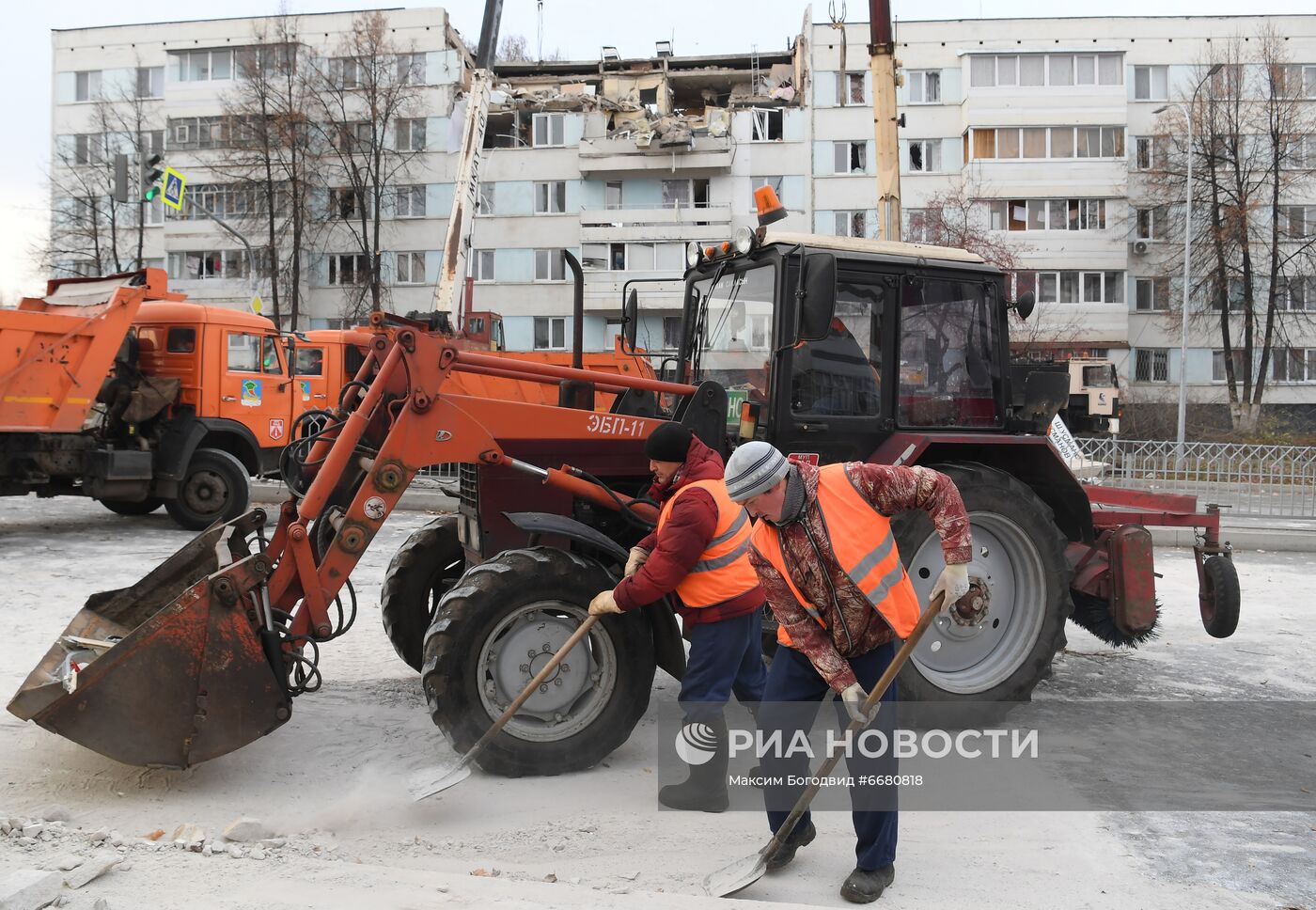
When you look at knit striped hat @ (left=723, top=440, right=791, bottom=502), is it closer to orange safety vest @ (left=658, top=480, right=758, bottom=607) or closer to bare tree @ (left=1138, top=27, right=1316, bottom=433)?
orange safety vest @ (left=658, top=480, right=758, bottom=607)

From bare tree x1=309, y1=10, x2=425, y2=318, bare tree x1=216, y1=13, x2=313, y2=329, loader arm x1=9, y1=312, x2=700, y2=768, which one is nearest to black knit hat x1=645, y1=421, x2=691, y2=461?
loader arm x1=9, y1=312, x2=700, y2=768

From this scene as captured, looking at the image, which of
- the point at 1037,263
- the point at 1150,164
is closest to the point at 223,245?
the point at 1037,263

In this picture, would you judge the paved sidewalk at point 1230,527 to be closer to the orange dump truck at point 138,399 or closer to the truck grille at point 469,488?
the orange dump truck at point 138,399

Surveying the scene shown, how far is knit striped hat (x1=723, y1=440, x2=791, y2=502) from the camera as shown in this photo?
371 cm

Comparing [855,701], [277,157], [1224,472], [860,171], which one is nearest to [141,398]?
[855,701]

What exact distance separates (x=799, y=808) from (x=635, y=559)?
1.50 metres

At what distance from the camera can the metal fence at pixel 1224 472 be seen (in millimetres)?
16312

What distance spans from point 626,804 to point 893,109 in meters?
8.46

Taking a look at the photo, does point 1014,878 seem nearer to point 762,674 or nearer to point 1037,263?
point 762,674

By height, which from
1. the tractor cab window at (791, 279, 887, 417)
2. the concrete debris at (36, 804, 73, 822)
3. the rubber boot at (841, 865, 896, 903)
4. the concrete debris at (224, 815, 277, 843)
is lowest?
the rubber boot at (841, 865, 896, 903)

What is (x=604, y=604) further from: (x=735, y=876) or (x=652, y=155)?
(x=652, y=155)

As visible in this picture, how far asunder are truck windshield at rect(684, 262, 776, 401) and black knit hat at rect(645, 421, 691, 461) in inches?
42.7

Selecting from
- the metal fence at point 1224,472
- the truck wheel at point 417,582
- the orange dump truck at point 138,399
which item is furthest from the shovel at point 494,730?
the metal fence at point 1224,472

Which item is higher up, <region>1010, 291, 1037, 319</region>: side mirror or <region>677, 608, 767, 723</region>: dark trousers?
<region>1010, 291, 1037, 319</region>: side mirror
